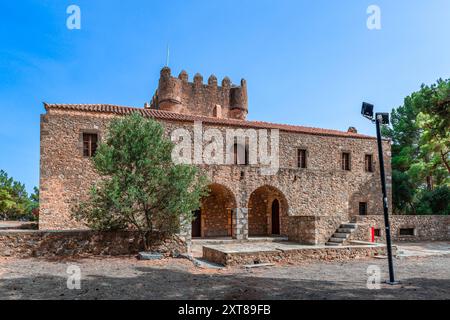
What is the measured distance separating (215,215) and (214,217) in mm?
133

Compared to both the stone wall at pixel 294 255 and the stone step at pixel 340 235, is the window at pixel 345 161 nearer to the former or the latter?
the stone step at pixel 340 235

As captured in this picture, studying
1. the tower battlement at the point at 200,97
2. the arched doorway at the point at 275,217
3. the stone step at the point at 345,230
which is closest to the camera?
the stone step at the point at 345,230

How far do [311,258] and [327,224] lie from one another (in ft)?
14.9

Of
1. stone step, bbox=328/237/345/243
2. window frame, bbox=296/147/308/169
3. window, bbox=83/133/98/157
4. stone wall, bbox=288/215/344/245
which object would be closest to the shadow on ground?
stone step, bbox=328/237/345/243

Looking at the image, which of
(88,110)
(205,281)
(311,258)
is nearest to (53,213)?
(88,110)

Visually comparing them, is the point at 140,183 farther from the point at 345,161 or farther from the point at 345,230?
the point at 345,161

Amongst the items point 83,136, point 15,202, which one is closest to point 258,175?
point 83,136

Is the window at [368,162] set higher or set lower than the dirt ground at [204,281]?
higher

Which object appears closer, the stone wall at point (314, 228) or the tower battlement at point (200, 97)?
the stone wall at point (314, 228)

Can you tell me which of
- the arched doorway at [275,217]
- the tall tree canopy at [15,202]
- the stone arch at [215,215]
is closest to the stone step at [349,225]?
the arched doorway at [275,217]

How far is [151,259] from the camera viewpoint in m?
10.3

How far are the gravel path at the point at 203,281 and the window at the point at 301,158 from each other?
36.2 feet

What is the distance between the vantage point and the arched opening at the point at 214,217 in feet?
61.0

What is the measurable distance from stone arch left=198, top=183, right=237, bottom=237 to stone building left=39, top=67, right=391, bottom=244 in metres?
0.06
